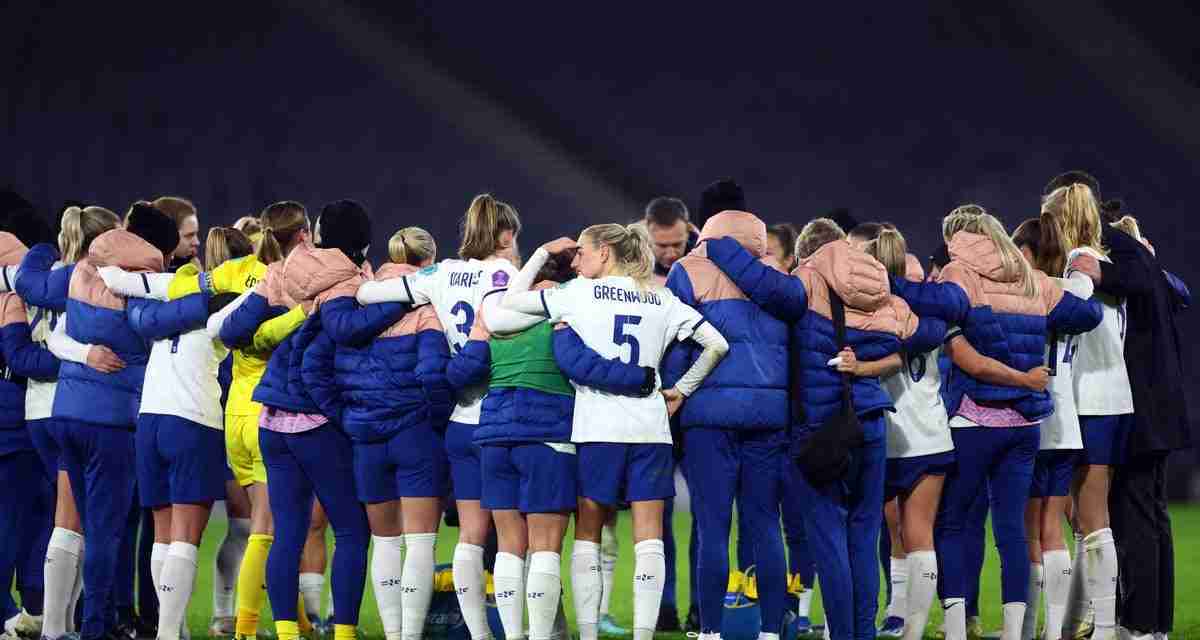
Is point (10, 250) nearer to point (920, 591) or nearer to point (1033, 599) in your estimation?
point (920, 591)

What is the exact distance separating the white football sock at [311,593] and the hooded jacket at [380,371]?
4.35 feet

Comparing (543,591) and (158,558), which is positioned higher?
(158,558)

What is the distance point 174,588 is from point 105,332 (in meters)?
1.16

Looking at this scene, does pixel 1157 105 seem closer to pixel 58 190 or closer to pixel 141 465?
pixel 58 190

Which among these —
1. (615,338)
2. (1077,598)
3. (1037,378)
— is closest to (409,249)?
(615,338)

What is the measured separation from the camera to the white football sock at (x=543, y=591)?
225 inches

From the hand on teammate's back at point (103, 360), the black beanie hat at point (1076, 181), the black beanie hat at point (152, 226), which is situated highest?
the black beanie hat at point (1076, 181)

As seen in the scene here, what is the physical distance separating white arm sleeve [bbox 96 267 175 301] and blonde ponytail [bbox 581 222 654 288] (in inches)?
76.3

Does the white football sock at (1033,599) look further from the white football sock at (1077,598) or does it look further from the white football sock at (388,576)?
the white football sock at (388,576)

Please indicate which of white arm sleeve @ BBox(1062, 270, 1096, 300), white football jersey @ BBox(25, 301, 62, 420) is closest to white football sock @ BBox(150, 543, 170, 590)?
white football jersey @ BBox(25, 301, 62, 420)

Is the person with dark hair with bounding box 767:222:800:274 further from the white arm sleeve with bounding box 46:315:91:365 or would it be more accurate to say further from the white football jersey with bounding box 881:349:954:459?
the white arm sleeve with bounding box 46:315:91:365

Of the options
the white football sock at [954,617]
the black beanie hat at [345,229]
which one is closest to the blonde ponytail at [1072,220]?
the white football sock at [954,617]

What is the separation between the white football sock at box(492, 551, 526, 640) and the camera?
5.80 metres

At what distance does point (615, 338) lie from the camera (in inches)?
223
